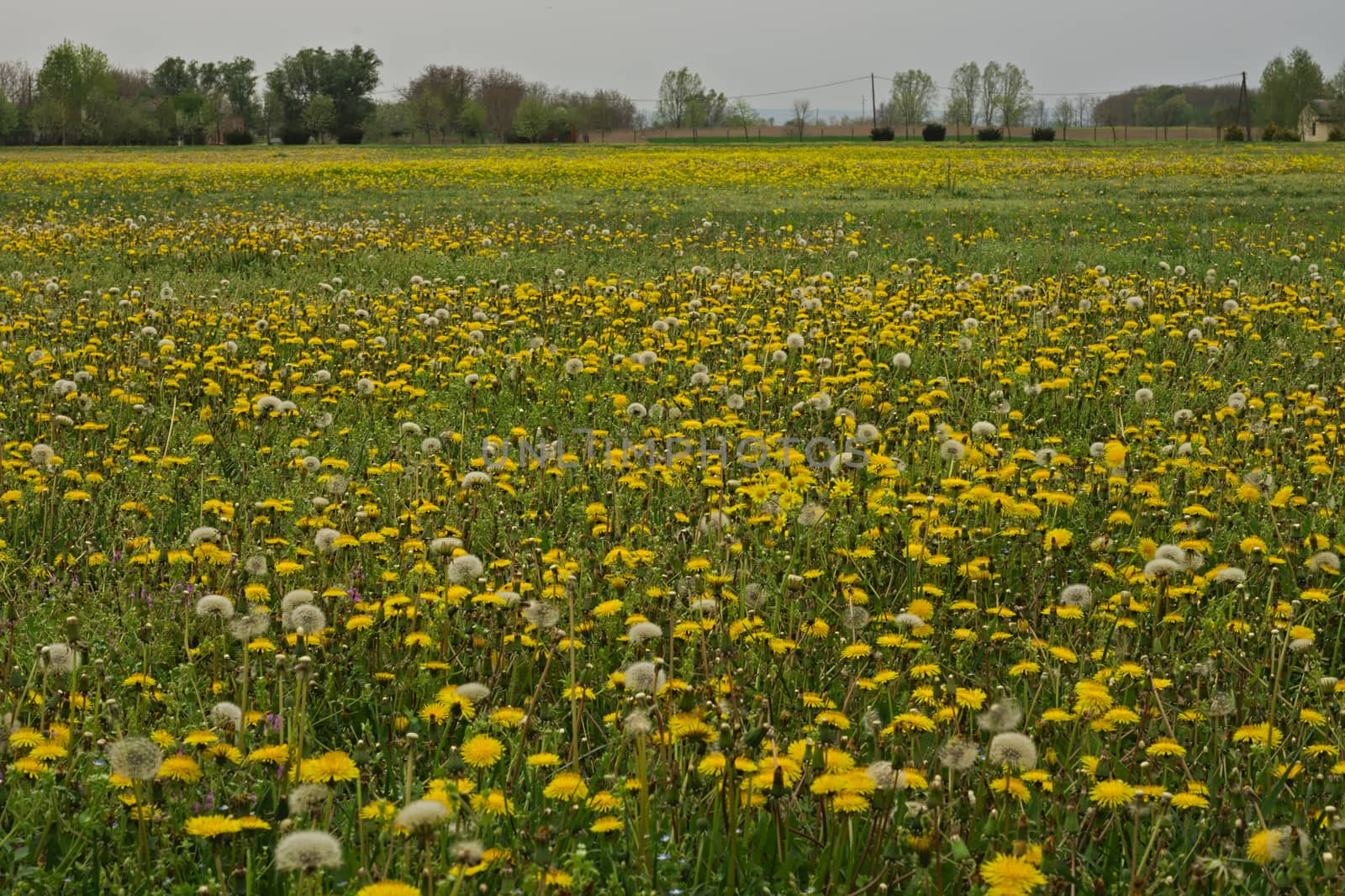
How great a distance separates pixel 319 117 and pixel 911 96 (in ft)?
262

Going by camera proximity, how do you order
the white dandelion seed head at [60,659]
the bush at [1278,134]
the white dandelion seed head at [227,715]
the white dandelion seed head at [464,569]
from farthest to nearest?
1. the bush at [1278,134]
2. the white dandelion seed head at [464,569]
3. the white dandelion seed head at [60,659]
4. the white dandelion seed head at [227,715]

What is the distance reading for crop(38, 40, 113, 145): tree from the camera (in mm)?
76562

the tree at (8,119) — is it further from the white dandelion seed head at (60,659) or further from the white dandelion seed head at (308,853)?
the white dandelion seed head at (308,853)

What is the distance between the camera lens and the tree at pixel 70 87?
76.6 meters

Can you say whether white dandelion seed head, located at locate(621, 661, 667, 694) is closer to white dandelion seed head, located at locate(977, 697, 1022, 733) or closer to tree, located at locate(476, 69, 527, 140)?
white dandelion seed head, located at locate(977, 697, 1022, 733)

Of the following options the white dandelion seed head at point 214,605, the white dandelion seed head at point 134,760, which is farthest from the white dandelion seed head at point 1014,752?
the white dandelion seed head at point 214,605

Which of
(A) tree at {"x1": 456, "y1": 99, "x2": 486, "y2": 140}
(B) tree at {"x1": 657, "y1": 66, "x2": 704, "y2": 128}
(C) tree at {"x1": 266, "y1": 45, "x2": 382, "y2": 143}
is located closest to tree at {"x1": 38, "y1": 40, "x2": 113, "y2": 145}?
(C) tree at {"x1": 266, "y1": 45, "x2": 382, "y2": 143}

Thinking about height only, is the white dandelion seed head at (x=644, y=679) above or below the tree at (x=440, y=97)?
below

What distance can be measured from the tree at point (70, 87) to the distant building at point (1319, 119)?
8607 centimetres

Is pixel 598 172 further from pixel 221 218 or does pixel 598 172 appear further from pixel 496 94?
pixel 496 94

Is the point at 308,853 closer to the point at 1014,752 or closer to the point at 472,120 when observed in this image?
the point at 1014,752

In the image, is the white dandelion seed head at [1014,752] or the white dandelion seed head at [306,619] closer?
the white dandelion seed head at [1014,752]

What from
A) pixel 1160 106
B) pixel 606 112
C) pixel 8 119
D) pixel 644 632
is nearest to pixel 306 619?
pixel 644 632

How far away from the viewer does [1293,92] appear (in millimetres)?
89312
